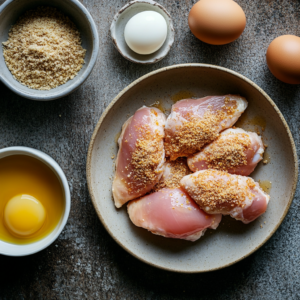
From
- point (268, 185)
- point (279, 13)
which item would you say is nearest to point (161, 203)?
point (268, 185)

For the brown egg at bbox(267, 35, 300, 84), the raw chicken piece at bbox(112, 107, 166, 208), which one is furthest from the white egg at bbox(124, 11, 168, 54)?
the brown egg at bbox(267, 35, 300, 84)

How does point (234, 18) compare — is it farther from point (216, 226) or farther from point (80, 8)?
point (216, 226)

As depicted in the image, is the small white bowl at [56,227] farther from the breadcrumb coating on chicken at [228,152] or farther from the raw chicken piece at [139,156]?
the breadcrumb coating on chicken at [228,152]

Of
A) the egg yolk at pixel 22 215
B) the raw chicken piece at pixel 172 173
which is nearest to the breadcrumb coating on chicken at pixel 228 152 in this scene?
the raw chicken piece at pixel 172 173

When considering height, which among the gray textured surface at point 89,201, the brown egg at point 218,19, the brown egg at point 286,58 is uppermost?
the brown egg at point 218,19

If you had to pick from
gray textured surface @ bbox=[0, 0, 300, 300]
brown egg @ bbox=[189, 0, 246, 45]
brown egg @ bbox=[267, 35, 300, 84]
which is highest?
brown egg @ bbox=[189, 0, 246, 45]

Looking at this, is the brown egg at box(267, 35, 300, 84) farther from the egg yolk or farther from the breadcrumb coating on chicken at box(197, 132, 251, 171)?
the egg yolk

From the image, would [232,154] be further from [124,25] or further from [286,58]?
[124,25]
